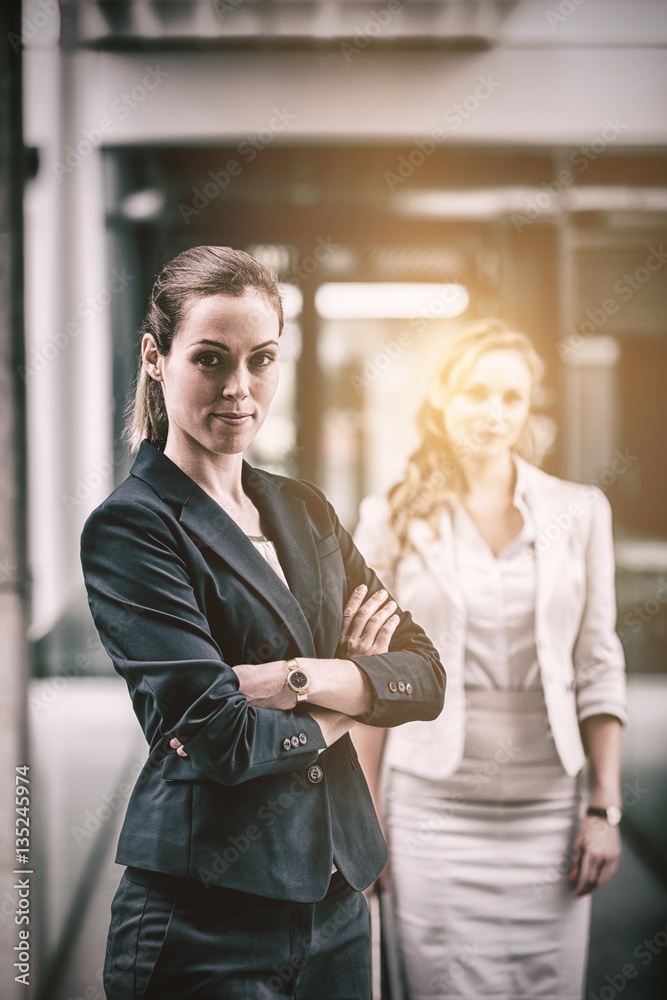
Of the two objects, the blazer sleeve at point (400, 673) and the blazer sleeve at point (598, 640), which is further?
the blazer sleeve at point (598, 640)

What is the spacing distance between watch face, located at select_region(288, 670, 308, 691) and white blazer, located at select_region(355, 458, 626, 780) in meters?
0.58

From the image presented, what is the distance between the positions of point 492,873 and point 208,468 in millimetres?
1498

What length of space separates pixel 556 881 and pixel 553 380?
1.52m

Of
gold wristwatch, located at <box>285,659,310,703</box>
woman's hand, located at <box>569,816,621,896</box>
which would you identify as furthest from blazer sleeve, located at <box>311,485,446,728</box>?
woman's hand, located at <box>569,816,621,896</box>

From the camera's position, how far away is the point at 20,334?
262 centimetres

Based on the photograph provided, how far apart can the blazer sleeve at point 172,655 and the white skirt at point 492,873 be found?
74 cm

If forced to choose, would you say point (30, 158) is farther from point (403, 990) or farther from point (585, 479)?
point (403, 990)

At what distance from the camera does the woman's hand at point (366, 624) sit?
2213mm

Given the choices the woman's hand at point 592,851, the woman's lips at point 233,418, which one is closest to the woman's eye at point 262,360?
the woman's lips at point 233,418

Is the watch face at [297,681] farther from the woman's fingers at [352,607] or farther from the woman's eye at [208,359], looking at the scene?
the woman's eye at [208,359]

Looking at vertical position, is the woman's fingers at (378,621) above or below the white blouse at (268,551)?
below

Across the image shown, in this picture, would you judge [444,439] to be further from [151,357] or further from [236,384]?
[151,357]

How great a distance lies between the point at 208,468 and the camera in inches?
87.7

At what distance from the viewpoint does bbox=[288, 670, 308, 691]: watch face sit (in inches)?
79.2
